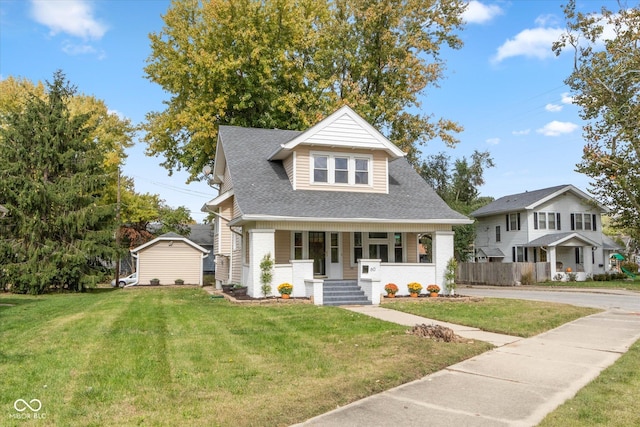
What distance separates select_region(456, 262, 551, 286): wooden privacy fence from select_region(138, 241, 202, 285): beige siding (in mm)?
18455

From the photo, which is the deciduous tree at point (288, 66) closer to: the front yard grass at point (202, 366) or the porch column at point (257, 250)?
the porch column at point (257, 250)

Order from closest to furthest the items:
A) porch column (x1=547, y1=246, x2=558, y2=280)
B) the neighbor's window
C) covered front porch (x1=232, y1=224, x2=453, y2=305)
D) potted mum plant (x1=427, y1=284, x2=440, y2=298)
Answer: covered front porch (x1=232, y1=224, x2=453, y2=305) → potted mum plant (x1=427, y1=284, x2=440, y2=298) → porch column (x1=547, y1=246, x2=558, y2=280) → the neighbor's window

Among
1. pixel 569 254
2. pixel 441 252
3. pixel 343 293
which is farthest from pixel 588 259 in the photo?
pixel 343 293

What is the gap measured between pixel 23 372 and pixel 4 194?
68.7 ft

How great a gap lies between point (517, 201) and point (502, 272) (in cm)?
909

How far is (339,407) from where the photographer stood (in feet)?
17.4

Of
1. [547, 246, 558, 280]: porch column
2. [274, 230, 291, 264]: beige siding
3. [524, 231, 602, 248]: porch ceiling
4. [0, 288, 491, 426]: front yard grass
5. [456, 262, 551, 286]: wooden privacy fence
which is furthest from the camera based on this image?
[524, 231, 602, 248]: porch ceiling

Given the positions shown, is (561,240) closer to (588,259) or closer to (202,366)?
(588,259)

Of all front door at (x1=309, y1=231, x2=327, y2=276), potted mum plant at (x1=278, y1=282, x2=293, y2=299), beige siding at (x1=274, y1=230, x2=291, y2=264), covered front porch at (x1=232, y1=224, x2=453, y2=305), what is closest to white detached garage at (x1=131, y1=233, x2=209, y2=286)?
covered front porch at (x1=232, y1=224, x2=453, y2=305)

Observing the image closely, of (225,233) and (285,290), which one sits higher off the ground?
(225,233)

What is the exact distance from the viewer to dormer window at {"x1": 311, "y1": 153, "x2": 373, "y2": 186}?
19.0 meters

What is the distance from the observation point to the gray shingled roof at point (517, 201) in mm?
37344

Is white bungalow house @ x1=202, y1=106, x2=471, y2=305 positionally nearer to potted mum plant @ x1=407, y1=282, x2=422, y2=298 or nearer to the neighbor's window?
potted mum plant @ x1=407, y1=282, x2=422, y2=298

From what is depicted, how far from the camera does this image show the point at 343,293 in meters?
16.8
